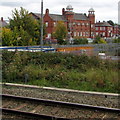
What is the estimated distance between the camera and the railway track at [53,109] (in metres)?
6.53

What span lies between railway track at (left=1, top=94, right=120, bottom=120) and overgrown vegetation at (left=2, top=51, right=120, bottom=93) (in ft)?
8.01

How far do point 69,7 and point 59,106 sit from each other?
6170 cm

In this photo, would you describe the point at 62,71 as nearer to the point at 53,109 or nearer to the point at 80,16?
the point at 53,109

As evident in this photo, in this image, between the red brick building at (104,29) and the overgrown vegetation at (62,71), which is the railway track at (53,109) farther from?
the red brick building at (104,29)

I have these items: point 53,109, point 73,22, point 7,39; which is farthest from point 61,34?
point 53,109

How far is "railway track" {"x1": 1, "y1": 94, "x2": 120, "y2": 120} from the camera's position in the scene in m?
6.53

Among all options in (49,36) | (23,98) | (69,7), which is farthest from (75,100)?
(69,7)

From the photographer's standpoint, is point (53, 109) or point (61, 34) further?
point (61, 34)

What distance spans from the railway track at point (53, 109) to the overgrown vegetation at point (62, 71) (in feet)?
8.01

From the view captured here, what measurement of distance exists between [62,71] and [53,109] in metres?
4.85

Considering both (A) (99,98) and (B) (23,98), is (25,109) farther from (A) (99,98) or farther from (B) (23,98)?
(A) (99,98)

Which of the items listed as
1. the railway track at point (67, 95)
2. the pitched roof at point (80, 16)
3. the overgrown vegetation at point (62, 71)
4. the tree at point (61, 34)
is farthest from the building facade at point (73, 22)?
the railway track at point (67, 95)

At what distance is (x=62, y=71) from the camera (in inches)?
469

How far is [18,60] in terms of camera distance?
14.1 meters
